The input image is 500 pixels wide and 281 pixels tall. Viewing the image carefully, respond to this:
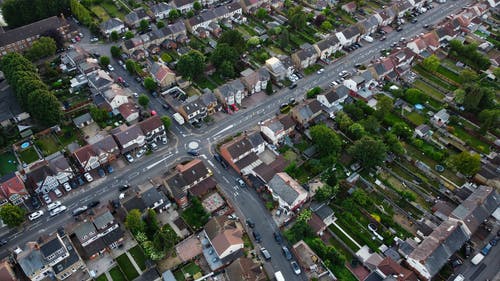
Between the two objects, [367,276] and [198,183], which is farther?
[198,183]

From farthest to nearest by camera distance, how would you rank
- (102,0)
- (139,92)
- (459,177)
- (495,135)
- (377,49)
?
(102,0)
(377,49)
(139,92)
(495,135)
(459,177)

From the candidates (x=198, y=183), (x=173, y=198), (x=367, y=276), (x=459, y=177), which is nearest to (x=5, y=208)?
(x=173, y=198)

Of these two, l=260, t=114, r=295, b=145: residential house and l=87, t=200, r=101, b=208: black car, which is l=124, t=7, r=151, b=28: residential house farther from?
l=87, t=200, r=101, b=208: black car

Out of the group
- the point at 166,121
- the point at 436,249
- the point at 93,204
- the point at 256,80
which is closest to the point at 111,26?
the point at 166,121

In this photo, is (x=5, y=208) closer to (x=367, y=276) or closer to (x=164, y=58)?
(x=164, y=58)

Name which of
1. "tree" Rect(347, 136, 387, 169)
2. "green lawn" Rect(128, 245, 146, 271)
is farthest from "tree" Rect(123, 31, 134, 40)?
"tree" Rect(347, 136, 387, 169)

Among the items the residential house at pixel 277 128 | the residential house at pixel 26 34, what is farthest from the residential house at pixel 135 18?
the residential house at pixel 277 128

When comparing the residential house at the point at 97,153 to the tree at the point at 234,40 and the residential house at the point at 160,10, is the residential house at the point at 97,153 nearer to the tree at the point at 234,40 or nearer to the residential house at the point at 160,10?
the tree at the point at 234,40

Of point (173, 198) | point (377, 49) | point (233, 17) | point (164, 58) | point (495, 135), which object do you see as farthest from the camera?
point (233, 17)
